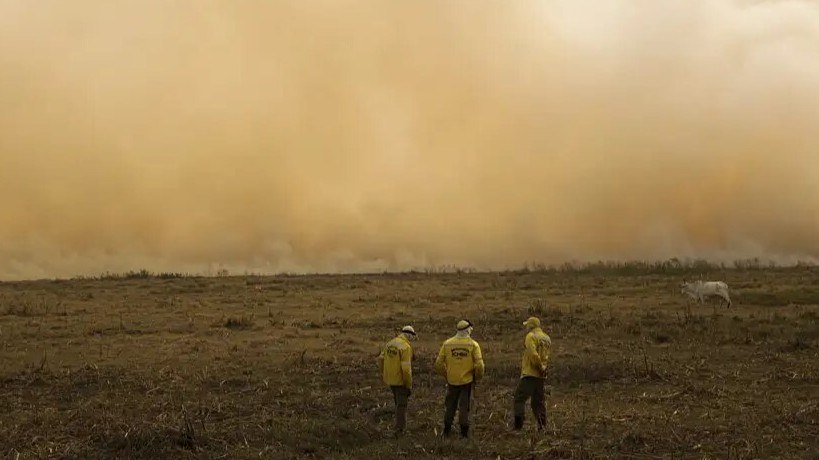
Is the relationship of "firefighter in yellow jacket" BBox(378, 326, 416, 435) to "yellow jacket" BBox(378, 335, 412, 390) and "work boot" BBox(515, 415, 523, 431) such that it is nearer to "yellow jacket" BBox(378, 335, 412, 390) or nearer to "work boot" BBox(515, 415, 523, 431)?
"yellow jacket" BBox(378, 335, 412, 390)

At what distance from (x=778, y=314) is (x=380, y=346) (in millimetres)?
16504

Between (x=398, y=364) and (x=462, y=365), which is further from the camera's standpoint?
(x=398, y=364)

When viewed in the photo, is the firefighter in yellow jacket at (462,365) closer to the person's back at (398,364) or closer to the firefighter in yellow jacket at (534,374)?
the person's back at (398,364)

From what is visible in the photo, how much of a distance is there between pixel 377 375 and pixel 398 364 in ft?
22.5

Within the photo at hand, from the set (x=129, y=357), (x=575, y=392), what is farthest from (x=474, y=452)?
(x=129, y=357)

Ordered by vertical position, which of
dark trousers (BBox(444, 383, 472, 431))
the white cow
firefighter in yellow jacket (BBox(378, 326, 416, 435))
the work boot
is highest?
the white cow

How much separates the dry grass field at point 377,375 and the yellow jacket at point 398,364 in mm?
1236

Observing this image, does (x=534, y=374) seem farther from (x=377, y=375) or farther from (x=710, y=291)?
(x=710, y=291)

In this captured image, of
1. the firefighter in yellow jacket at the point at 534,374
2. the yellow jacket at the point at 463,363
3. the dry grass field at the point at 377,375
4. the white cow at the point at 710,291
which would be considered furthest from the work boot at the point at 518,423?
the white cow at the point at 710,291

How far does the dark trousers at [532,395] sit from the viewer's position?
54.2 ft

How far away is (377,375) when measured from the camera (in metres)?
23.0

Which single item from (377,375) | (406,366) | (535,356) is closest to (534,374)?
(535,356)

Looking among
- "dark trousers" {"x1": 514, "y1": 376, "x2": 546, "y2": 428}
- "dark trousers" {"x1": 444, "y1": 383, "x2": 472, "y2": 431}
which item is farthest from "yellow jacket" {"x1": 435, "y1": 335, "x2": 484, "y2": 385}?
"dark trousers" {"x1": 514, "y1": 376, "x2": 546, "y2": 428}

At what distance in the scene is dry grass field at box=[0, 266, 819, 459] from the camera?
53.8ft
